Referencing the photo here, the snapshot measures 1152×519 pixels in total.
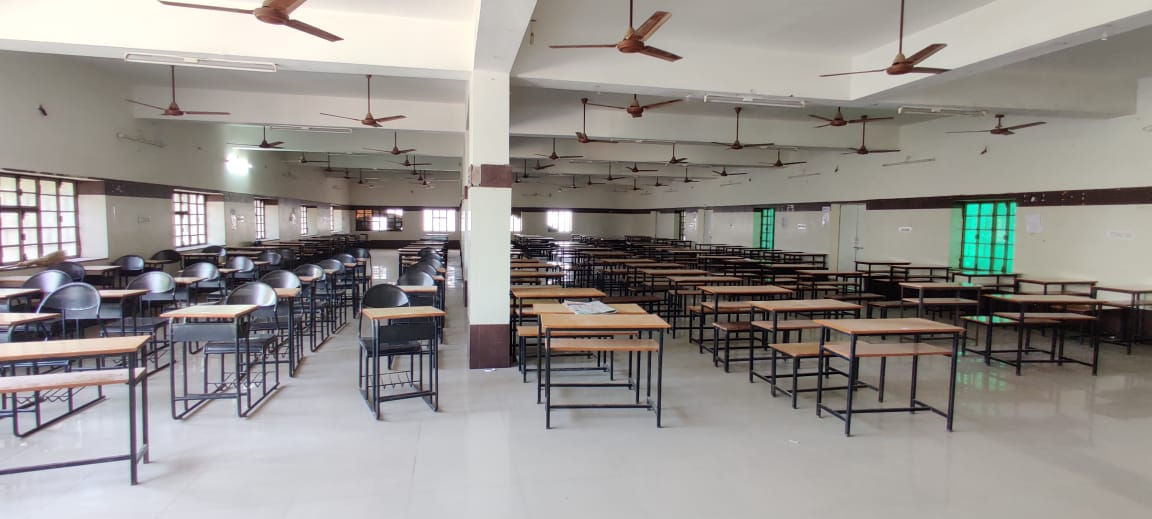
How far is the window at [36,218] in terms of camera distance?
655 centimetres

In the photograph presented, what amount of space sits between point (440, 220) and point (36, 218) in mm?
17816

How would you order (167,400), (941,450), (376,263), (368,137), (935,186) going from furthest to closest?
(376,263) → (368,137) → (935,186) → (167,400) → (941,450)

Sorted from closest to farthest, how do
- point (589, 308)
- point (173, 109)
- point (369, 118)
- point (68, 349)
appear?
point (68, 349), point (589, 308), point (173, 109), point (369, 118)

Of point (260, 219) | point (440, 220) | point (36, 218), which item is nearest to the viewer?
point (36, 218)

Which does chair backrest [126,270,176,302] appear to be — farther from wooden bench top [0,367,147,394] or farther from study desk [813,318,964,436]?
study desk [813,318,964,436]

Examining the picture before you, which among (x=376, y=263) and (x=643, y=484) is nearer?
(x=643, y=484)

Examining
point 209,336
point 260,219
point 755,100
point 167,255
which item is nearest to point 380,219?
point 260,219

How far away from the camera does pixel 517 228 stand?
25.4m

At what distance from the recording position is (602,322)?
3971 mm

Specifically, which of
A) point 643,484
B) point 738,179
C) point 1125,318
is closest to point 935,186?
point 1125,318

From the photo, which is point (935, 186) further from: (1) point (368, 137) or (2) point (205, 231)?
(2) point (205, 231)

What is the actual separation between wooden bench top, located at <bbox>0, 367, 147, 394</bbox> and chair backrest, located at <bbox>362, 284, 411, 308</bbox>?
1.79 metres

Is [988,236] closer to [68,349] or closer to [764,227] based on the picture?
[764,227]

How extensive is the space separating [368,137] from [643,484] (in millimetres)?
10054
